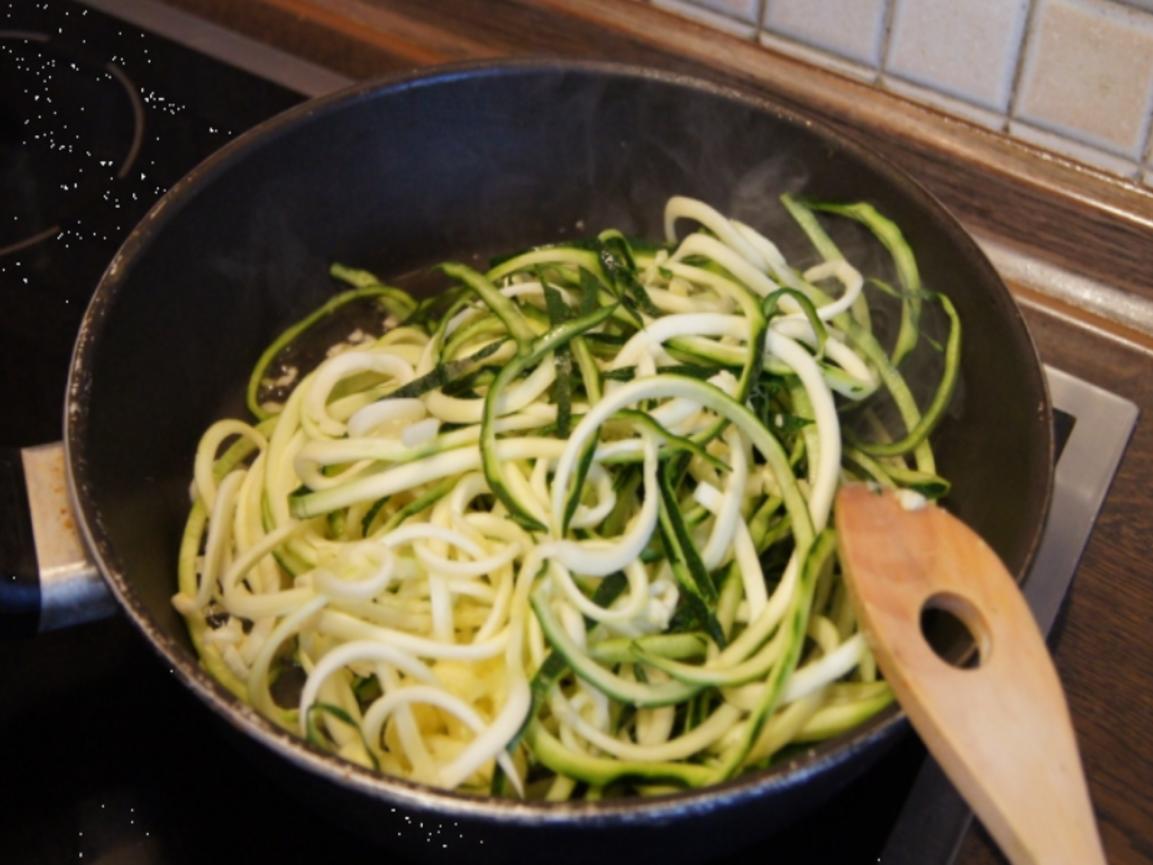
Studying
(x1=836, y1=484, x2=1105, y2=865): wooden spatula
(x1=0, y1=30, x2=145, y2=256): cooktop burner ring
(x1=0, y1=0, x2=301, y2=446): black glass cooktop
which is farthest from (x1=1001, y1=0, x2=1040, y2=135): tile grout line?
(x1=0, y1=30, x2=145, y2=256): cooktop burner ring

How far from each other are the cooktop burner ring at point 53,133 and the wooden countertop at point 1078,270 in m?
0.43

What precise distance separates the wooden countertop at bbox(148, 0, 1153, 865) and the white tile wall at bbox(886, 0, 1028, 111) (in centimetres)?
3

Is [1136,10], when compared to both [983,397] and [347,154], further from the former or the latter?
[347,154]

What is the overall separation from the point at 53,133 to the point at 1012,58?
89cm

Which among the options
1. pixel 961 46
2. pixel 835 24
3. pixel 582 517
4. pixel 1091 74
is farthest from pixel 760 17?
pixel 582 517

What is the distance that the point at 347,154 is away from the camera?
106 cm

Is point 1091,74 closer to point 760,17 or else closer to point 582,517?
point 760,17

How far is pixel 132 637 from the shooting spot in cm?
88

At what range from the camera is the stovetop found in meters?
0.79

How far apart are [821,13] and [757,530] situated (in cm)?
48

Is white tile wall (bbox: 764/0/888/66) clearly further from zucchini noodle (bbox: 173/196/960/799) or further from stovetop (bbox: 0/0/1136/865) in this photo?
stovetop (bbox: 0/0/1136/865)

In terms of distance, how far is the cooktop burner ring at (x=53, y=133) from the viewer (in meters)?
1.12

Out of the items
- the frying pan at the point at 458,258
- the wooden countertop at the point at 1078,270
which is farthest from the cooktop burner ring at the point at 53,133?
the wooden countertop at the point at 1078,270

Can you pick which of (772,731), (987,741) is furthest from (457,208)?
(987,741)
